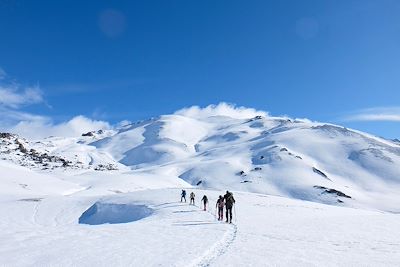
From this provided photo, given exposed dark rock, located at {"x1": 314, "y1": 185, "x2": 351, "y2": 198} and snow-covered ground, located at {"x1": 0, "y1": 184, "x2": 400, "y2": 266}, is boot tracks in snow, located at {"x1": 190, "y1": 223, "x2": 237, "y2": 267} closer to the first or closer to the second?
snow-covered ground, located at {"x1": 0, "y1": 184, "x2": 400, "y2": 266}

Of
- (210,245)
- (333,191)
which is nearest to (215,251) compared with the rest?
(210,245)

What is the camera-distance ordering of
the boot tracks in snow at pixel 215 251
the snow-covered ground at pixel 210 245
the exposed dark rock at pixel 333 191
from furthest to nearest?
the exposed dark rock at pixel 333 191 < the snow-covered ground at pixel 210 245 < the boot tracks in snow at pixel 215 251

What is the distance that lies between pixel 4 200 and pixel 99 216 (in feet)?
79.2

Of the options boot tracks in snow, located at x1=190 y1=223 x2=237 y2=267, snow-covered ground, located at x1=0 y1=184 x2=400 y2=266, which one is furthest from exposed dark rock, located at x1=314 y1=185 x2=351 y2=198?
boot tracks in snow, located at x1=190 y1=223 x2=237 y2=267

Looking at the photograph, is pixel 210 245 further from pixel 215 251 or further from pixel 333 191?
pixel 333 191

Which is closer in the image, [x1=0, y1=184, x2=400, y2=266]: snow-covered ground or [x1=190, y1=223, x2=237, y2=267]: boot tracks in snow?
[x1=190, y1=223, x2=237, y2=267]: boot tracks in snow

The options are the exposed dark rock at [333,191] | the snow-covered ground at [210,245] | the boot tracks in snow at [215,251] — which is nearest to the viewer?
the boot tracks in snow at [215,251]

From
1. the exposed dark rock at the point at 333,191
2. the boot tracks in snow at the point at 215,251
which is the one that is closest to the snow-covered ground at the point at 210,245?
the boot tracks in snow at the point at 215,251

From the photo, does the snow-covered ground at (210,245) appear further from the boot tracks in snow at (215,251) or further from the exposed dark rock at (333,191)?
the exposed dark rock at (333,191)

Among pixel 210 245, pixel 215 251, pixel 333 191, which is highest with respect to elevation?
pixel 333 191

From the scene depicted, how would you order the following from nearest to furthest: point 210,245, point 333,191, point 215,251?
point 215,251, point 210,245, point 333,191

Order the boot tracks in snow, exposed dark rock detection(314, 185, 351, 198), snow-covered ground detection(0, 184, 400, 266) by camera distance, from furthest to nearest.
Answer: exposed dark rock detection(314, 185, 351, 198)
snow-covered ground detection(0, 184, 400, 266)
the boot tracks in snow

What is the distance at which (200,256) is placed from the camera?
54.2 feet

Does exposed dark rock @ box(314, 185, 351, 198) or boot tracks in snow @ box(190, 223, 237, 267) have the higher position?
exposed dark rock @ box(314, 185, 351, 198)
